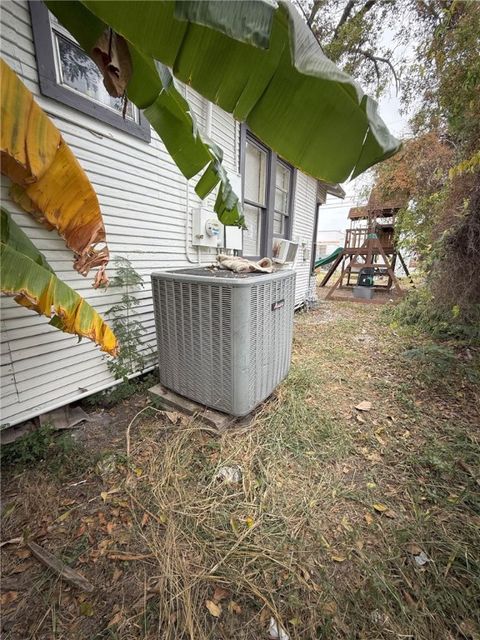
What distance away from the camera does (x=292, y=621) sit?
44.1 inches

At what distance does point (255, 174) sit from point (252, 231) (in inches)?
43.5

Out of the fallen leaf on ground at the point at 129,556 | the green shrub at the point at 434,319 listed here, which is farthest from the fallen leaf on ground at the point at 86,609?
the green shrub at the point at 434,319

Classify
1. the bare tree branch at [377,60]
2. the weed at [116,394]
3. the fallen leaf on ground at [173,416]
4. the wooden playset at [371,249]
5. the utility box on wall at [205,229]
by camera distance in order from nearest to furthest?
1. the fallen leaf on ground at [173,416]
2. the weed at [116,394]
3. the utility box on wall at [205,229]
4. the bare tree branch at [377,60]
5. the wooden playset at [371,249]

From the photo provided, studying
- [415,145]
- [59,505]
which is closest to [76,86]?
[59,505]

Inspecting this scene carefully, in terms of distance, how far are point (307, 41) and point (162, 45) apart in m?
0.51

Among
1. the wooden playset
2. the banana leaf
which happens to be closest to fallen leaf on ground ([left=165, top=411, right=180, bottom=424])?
the banana leaf

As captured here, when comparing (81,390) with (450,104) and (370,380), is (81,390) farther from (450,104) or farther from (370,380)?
(450,104)

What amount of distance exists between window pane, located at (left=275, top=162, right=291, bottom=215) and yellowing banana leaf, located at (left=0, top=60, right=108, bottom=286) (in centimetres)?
490

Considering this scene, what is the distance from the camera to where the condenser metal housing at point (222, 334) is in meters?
1.99

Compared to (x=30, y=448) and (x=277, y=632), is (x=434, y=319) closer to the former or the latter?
(x=277, y=632)

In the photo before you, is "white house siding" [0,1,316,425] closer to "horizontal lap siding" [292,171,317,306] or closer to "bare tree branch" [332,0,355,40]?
"horizontal lap siding" [292,171,317,306]

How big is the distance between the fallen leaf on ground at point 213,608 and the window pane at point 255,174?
520 cm

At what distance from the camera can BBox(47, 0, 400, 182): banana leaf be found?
2.41 ft

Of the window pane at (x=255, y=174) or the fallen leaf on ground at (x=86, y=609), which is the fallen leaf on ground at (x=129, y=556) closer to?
the fallen leaf on ground at (x=86, y=609)
